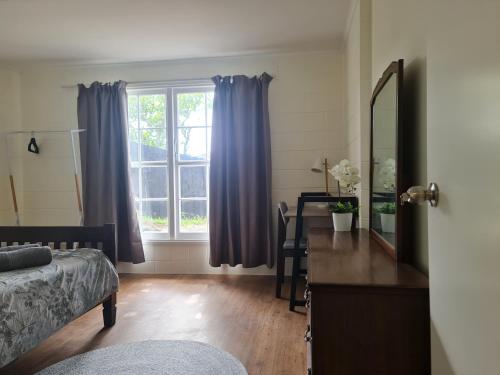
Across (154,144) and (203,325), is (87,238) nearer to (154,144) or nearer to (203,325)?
(203,325)

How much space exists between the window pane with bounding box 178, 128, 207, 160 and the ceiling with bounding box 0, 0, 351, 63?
0.79 m

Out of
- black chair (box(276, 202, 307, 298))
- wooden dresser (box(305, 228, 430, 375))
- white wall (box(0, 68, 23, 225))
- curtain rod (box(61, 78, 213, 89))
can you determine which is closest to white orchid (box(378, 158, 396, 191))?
wooden dresser (box(305, 228, 430, 375))

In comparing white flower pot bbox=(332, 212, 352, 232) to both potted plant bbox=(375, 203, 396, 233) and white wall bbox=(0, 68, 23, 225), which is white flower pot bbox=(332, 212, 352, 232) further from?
white wall bbox=(0, 68, 23, 225)

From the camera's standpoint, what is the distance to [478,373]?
2.09ft

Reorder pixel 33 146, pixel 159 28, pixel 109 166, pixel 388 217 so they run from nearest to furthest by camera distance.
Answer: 1. pixel 388 217
2. pixel 159 28
3. pixel 109 166
4. pixel 33 146

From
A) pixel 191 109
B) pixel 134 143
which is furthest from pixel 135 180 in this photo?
pixel 191 109

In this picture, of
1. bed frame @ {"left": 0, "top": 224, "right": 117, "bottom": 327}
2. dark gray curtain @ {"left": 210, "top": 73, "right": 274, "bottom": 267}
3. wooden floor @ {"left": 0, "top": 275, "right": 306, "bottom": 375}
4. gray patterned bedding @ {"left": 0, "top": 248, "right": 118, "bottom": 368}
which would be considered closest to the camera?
gray patterned bedding @ {"left": 0, "top": 248, "right": 118, "bottom": 368}

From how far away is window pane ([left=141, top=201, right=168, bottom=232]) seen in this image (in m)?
3.88

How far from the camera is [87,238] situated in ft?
8.34

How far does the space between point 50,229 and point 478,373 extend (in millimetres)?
2719

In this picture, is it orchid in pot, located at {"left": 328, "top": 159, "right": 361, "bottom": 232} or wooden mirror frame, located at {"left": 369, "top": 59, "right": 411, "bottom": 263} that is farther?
orchid in pot, located at {"left": 328, "top": 159, "right": 361, "bottom": 232}

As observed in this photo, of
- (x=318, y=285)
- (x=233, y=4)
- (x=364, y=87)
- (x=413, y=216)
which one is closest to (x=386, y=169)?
(x=413, y=216)

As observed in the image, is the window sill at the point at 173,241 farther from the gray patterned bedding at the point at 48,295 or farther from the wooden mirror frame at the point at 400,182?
the wooden mirror frame at the point at 400,182

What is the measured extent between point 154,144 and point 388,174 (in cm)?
288
